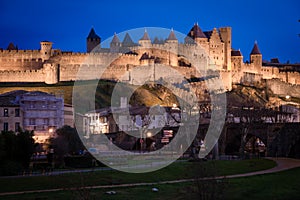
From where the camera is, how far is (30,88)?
103125 millimetres

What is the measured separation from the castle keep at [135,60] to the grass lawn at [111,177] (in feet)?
221

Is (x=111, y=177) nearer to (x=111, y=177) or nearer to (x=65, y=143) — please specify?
(x=111, y=177)

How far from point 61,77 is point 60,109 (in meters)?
41.5

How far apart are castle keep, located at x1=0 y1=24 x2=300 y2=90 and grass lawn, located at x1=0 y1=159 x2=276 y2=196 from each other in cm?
6734

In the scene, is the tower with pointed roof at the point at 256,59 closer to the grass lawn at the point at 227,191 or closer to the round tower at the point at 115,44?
the round tower at the point at 115,44

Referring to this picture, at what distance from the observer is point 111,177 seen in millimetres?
38719

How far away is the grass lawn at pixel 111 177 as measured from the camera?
35000 mm

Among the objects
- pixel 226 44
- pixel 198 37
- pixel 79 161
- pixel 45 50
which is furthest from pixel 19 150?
pixel 226 44

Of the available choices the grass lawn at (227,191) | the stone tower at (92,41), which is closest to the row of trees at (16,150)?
the grass lawn at (227,191)

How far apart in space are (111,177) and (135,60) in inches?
3194

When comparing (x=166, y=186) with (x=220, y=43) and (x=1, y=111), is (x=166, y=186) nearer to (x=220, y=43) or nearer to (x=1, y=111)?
(x=1, y=111)

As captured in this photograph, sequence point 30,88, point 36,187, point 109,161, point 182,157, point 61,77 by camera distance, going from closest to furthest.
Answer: point 36,187
point 109,161
point 182,157
point 30,88
point 61,77

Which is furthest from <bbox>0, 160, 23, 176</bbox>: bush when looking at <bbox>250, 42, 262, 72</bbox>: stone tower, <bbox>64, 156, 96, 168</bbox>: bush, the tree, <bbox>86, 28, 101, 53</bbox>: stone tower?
<bbox>250, 42, 262, 72</bbox>: stone tower

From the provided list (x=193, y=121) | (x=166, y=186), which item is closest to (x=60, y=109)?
(x=193, y=121)
